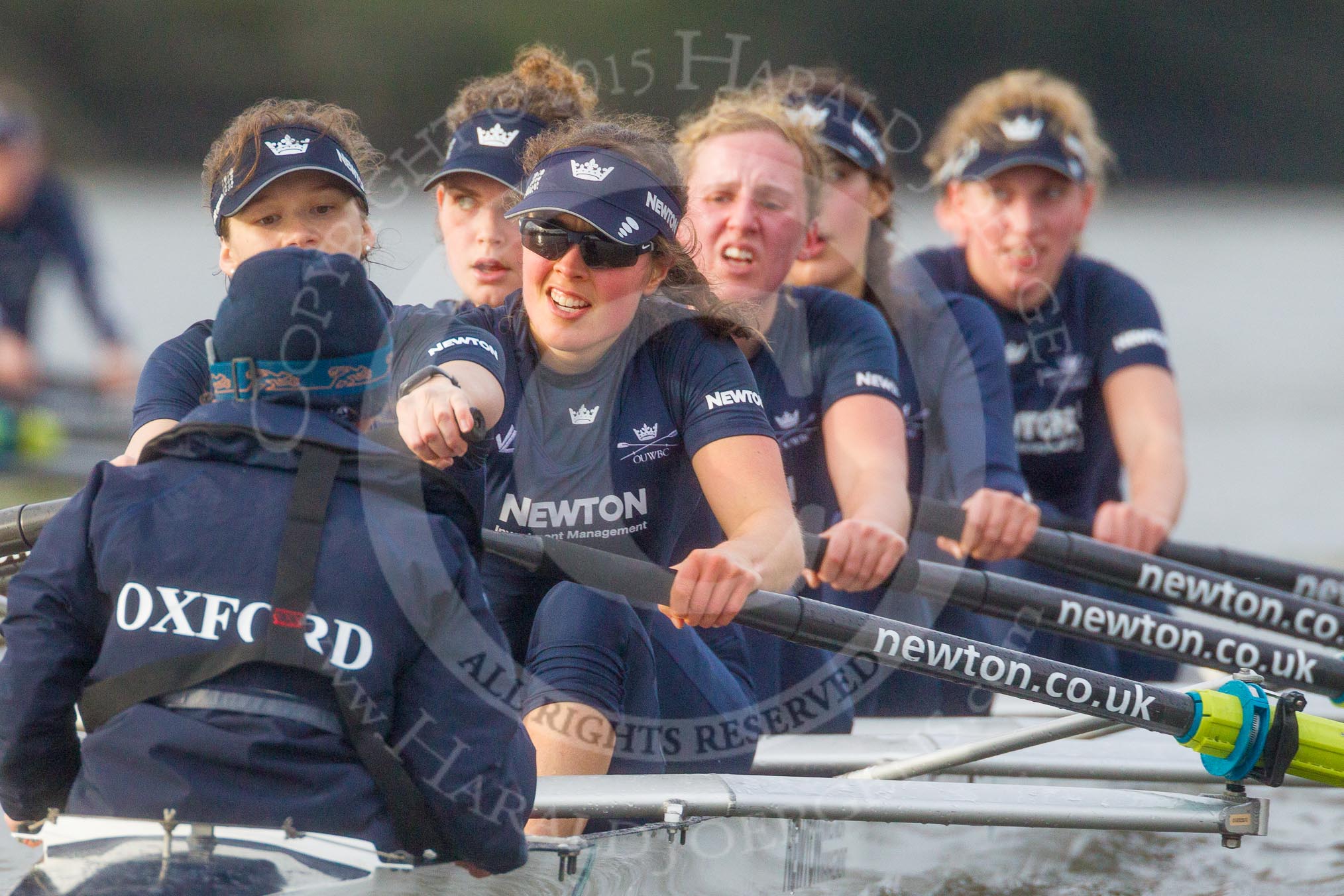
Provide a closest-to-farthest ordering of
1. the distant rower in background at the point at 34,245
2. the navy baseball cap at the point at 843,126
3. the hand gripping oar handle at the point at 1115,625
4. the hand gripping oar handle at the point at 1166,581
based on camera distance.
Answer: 1. the hand gripping oar handle at the point at 1115,625
2. the hand gripping oar handle at the point at 1166,581
3. the navy baseball cap at the point at 843,126
4. the distant rower in background at the point at 34,245

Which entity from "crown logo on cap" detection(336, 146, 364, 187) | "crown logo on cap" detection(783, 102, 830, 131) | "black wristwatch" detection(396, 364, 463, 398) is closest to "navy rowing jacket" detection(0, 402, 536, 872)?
"black wristwatch" detection(396, 364, 463, 398)

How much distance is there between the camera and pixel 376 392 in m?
2.03

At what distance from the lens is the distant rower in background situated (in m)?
8.73

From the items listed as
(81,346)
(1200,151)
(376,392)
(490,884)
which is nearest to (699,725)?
(490,884)

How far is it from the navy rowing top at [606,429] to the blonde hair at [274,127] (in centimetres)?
43

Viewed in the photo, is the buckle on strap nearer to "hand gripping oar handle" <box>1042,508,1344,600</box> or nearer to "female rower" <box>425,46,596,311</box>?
"female rower" <box>425,46,596,311</box>

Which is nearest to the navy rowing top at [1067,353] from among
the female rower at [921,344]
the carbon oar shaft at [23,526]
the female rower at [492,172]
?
the female rower at [921,344]

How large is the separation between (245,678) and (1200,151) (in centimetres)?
2676

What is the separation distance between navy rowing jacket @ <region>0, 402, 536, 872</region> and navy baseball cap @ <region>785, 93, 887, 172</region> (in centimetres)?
219

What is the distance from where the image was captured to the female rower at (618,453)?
2664 millimetres

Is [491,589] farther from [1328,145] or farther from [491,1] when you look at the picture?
[1328,145]

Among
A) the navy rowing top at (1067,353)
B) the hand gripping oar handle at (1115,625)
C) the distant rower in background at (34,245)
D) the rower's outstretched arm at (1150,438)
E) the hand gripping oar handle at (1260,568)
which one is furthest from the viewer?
the distant rower in background at (34,245)

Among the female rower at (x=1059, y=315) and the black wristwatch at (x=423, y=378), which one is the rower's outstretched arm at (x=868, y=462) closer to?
the female rower at (x=1059, y=315)

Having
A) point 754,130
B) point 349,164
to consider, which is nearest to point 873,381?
point 754,130
